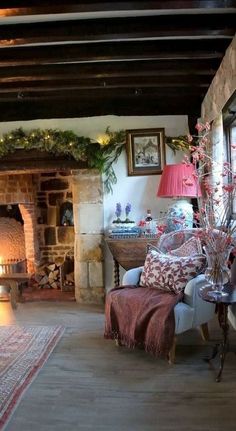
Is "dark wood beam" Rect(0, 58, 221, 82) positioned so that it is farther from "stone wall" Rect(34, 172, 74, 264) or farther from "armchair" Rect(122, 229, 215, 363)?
"stone wall" Rect(34, 172, 74, 264)

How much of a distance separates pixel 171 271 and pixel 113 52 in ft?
5.81

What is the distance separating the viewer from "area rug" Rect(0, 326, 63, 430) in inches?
88.4

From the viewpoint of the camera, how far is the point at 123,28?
2.60 metres

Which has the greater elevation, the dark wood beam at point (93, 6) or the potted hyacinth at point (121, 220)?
the dark wood beam at point (93, 6)

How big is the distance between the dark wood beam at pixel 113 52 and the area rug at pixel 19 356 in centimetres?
226

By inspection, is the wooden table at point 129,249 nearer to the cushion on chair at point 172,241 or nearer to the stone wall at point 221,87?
the cushion on chair at point 172,241

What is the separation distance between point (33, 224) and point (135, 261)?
2.07 m

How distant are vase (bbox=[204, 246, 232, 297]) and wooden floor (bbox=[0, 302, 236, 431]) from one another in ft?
1.81

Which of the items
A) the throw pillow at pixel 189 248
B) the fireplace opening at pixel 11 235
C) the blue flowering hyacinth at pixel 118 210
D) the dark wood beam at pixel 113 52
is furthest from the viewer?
the fireplace opening at pixel 11 235

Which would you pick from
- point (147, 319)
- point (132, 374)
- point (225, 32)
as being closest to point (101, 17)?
point (225, 32)

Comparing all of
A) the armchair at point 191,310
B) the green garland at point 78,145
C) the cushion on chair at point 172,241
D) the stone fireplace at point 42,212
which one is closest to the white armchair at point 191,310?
the armchair at point 191,310

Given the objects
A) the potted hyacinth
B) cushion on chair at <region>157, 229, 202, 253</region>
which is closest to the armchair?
cushion on chair at <region>157, 229, 202, 253</region>

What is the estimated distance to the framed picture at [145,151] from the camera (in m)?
4.28

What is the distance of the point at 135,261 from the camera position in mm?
3971
